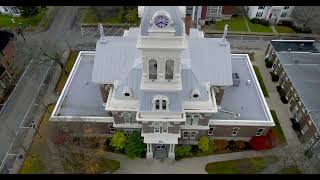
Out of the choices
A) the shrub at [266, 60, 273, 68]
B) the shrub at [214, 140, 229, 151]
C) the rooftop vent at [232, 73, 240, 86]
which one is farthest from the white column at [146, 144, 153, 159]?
the shrub at [266, 60, 273, 68]

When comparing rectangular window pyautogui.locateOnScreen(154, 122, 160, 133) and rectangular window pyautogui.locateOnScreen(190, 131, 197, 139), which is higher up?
rectangular window pyautogui.locateOnScreen(190, 131, 197, 139)

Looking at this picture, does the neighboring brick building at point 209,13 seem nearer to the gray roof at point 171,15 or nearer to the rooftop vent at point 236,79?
the rooftop vent at point 236,79

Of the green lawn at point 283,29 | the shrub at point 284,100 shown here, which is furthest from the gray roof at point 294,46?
the green lawn at point 283,29

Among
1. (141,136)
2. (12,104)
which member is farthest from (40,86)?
(141,136)

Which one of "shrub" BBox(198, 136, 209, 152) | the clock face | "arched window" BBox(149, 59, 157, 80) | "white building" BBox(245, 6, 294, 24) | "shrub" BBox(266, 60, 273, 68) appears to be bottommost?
"shrub" BBox(198, 136, 209, 152)

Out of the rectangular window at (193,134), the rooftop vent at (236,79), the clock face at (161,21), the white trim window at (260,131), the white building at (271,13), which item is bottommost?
the rectangular window at (193,134)

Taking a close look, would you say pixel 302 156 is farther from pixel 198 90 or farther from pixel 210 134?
pixel 198 90

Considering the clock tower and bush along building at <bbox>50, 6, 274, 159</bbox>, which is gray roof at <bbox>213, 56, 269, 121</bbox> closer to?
bush along building at <bbox>50, 6, 274, 159</bbox>
